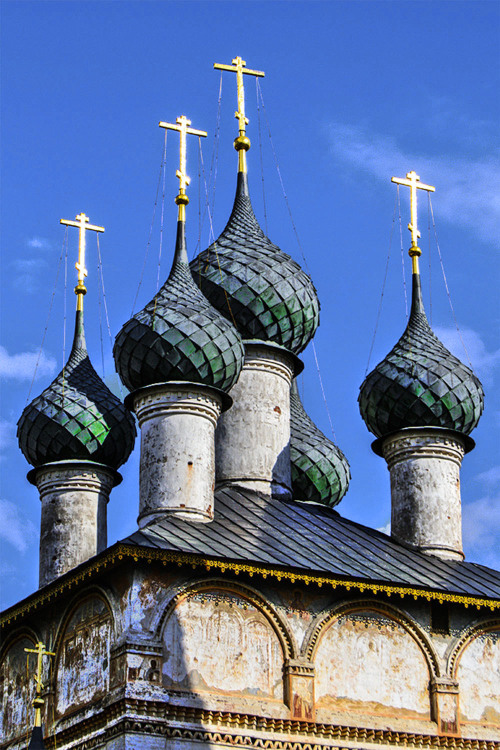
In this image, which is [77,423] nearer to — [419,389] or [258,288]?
[258,288]

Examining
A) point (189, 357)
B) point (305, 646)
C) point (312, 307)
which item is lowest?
point (305, 646)

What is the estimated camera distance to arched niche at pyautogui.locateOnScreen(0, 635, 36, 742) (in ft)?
68.1

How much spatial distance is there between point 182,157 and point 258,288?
6.71ft

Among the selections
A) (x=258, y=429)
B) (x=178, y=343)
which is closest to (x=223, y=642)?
(x=178, y=343)

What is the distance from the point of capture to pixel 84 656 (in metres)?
19.6

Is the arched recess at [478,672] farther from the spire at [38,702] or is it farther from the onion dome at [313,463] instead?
the onion dome at [313,463]

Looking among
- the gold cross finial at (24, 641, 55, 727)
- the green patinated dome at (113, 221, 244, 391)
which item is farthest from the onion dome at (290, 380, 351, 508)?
the gold cross finial at (24, 641, 55, 727)

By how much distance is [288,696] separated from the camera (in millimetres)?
19422

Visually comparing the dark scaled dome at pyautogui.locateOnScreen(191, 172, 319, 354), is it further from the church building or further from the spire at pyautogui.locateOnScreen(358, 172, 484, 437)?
the spire at pyautogui.locateOnScreen(358, 172, 484, 437)

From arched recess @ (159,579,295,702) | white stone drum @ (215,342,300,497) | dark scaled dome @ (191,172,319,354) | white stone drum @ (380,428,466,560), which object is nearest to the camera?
arched recess @ (159,579,295,702)

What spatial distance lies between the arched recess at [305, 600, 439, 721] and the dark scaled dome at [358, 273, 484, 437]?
11.3 ft

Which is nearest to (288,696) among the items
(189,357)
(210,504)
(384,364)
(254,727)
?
(254,727)

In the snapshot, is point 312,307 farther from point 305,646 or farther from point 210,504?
point 305,646

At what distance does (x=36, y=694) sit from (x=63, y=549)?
13.3 ft
